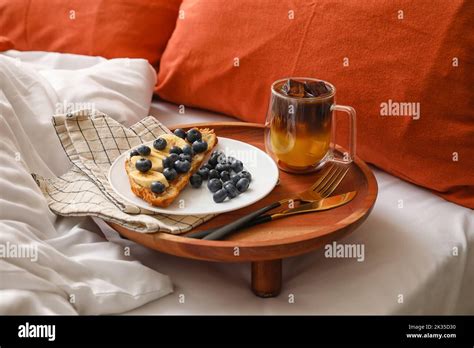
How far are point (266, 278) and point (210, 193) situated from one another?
15 cm

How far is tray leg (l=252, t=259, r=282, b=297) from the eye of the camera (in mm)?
763

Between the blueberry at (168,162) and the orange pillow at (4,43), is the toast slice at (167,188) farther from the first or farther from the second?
the orange pillow at (4,43)

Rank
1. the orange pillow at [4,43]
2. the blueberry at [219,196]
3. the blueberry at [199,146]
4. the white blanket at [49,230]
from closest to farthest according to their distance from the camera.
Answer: the white blanket at [49,230] → the blueberry at [219,196] → the blueberry at [199,146] → the orange pillow at [4,43]

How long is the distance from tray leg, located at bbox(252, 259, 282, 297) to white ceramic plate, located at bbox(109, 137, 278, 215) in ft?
0.28

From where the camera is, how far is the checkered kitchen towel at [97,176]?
2.58 ft

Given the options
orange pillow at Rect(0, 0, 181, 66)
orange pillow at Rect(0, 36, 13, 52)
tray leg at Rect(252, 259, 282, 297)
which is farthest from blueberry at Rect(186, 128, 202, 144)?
orange pillow at Rect(0, 36, 13, 52)

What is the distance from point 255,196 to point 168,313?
19 centimetres

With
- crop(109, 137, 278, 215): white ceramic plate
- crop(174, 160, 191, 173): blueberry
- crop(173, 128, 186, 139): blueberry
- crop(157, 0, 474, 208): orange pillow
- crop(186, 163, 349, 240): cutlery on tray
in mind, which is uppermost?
crop(157, 0, 474, 208): orange pillow

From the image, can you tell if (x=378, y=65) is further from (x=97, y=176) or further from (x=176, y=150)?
(x=97, y=176)

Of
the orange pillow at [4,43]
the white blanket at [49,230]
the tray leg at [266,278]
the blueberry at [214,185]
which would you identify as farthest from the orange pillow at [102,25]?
the tray leg at [266,278]

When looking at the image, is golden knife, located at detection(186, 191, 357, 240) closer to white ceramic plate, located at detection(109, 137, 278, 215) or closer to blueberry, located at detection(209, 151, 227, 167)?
white ceramic plate, located at detection(109, 137, 278, 215)

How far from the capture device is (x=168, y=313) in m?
0.75

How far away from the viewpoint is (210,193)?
0.85 meters

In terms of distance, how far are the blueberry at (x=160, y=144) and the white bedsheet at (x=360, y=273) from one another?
0.14 meters
